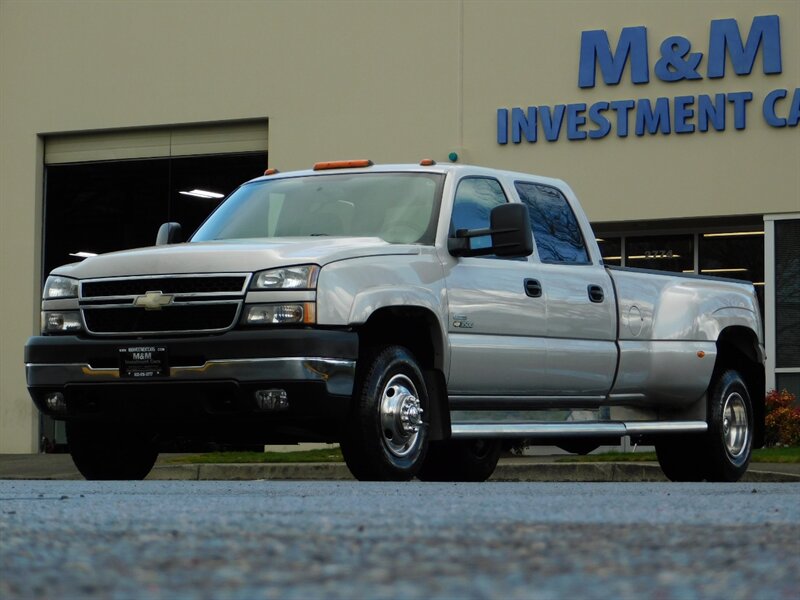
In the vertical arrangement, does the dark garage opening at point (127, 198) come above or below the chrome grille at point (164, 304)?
above

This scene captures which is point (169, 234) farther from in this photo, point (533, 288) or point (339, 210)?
point (533, 288)

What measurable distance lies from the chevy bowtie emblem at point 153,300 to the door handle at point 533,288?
2.41 meters

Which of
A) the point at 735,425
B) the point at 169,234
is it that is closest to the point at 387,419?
the point at 169,234

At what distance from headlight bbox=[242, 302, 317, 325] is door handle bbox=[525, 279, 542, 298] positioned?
6.53 feet

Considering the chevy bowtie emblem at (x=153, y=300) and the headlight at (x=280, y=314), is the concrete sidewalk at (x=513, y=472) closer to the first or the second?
the chevy bowtie emblem at (x=153, y=300)

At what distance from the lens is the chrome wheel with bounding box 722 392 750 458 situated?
11430 mm

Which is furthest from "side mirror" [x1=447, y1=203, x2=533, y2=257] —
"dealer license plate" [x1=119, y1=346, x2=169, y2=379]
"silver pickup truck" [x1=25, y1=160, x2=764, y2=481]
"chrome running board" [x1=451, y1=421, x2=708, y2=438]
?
"dealer license plate" [x1=119, y1=346, x2=169, y2=379]

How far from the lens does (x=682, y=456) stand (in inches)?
449

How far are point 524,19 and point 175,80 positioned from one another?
5.39 metres

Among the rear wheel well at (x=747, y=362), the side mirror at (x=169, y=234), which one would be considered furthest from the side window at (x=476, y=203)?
the rear wheel well at (x=747, y=362)

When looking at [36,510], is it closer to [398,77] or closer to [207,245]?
[207,245]

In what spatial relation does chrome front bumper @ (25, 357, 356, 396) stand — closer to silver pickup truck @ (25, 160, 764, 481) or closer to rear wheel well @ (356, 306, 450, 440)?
silver pickup truck @ (25, 160, 764, 481)

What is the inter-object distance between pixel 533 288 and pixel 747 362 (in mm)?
2840

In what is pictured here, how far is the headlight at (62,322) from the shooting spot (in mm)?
9090
